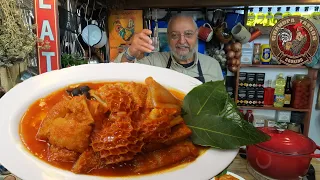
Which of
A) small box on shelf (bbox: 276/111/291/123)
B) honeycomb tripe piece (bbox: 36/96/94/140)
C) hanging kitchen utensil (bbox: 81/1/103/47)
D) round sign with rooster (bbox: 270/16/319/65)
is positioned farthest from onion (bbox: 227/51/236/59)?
honeycomb tripe piece (bbox: 36/96/94/140)

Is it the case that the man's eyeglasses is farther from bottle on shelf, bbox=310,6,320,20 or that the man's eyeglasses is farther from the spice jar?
bottle on shelf, bbox=310,6,320,20

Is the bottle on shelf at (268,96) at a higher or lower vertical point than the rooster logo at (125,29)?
lower

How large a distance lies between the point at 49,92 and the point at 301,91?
359cm

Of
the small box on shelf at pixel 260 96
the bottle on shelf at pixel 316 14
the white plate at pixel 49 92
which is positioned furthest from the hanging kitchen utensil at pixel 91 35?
the bottle on shelf at pixel 316 14

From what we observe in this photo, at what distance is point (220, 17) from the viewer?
3207mm

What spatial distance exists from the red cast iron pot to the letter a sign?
59.7 inches

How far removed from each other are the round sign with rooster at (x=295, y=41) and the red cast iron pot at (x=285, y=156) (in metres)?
0.61

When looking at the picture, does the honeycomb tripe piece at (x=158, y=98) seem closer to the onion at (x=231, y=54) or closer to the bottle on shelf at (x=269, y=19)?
the onion at (x=231, y=54)

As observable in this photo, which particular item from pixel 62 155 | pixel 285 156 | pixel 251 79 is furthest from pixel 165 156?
pixel 251 79

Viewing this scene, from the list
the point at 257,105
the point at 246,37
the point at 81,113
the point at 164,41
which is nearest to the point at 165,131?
the point at 81,113

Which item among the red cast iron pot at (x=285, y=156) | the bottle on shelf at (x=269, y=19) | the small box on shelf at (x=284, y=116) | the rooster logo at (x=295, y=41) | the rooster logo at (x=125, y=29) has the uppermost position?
the bottle on shelf at (x=269, y=19)

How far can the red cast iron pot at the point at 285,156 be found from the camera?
105 centimetres

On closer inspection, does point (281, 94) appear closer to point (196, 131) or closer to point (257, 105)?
point (257, 105)

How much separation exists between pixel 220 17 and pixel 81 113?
116 inches
